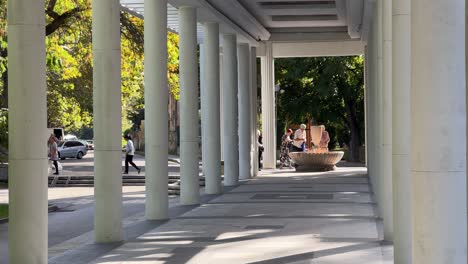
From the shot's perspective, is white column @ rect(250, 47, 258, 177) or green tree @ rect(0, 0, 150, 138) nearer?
green tree @ rect(0, 0, 150, 138)

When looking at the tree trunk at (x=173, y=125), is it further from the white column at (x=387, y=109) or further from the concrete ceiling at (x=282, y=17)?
the white column at (x=387, y=109)

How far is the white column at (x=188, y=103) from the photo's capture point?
76.0 ft

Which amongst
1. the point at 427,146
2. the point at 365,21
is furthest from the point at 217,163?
the point at 427,146

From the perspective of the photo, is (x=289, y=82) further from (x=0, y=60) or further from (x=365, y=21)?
(x=0, y=60)

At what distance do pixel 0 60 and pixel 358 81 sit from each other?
31508 mm

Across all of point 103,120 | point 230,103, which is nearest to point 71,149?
point 230,103

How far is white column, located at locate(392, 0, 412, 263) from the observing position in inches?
470

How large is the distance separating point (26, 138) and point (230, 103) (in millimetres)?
17731

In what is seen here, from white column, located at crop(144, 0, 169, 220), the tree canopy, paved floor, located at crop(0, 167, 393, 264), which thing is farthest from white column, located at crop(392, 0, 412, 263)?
the tree canopy

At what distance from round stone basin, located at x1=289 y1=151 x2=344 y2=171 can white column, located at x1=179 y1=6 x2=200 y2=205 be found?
1586cm

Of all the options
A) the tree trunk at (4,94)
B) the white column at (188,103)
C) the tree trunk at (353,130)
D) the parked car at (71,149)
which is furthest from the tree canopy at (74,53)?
the parked car at (71,149)

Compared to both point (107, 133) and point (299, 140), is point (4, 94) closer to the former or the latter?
point (299, 140)

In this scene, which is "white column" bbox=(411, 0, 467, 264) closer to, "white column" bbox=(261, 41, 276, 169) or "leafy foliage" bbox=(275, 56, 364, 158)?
"white column" bbox=(261, 41, 276, 169)

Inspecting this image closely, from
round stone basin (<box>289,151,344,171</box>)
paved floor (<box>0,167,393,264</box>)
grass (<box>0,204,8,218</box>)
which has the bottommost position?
grass (<box>0,204,8,218</box>)
